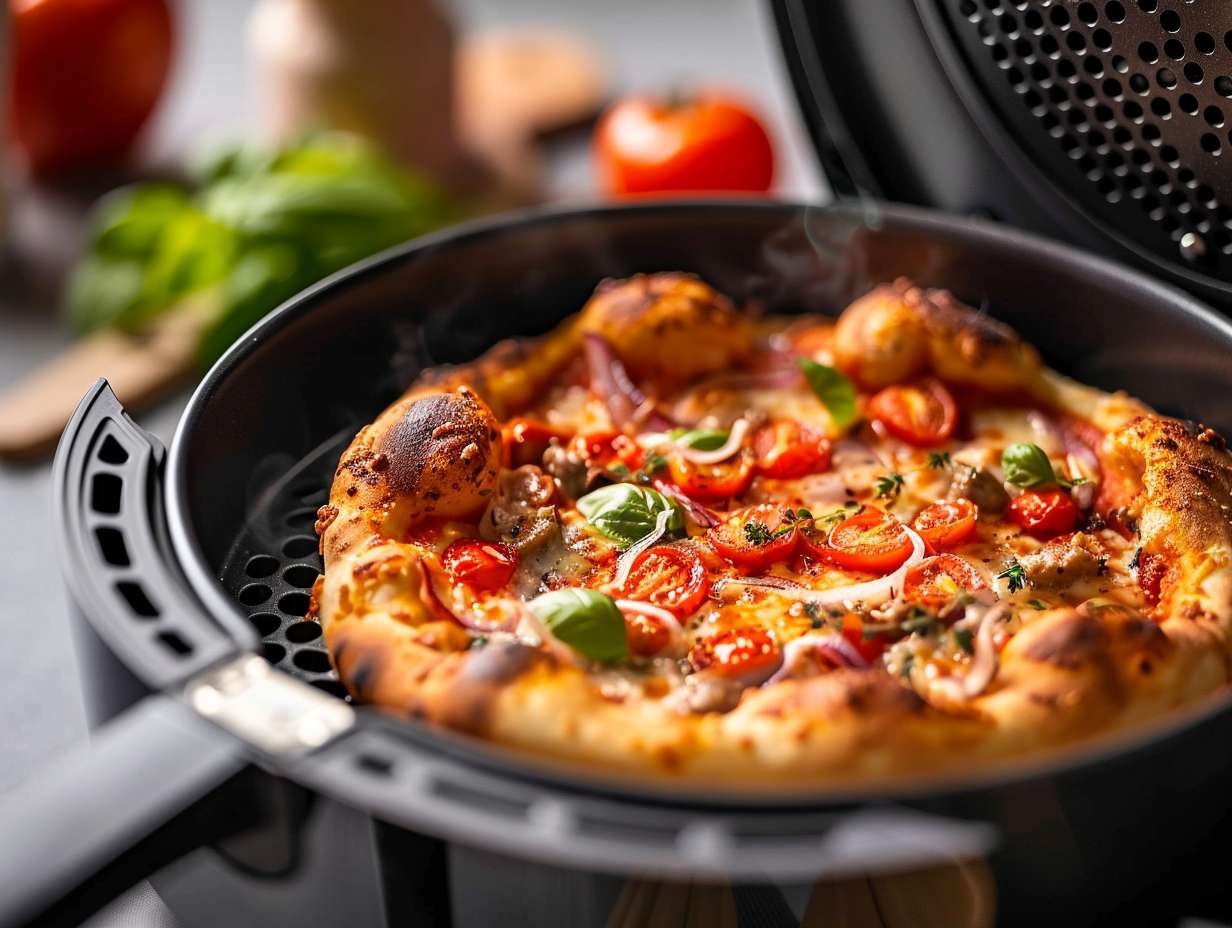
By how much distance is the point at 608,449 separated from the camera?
253cm

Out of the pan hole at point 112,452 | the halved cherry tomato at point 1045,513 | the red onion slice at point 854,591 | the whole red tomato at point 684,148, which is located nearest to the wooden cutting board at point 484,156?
the whole red tomato at point 684,148

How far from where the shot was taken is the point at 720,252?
116 inches

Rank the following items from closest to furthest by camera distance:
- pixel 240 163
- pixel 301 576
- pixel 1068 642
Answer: pixel 1068 642 → pixel 301 576 → pixel 240 163

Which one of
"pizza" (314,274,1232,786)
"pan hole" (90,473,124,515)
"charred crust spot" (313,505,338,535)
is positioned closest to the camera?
"pizza" (314,274,1232,786)

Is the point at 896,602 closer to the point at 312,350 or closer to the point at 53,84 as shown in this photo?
the point at 312,350

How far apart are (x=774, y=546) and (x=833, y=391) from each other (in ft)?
1.53

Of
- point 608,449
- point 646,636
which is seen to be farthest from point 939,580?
point 608,449

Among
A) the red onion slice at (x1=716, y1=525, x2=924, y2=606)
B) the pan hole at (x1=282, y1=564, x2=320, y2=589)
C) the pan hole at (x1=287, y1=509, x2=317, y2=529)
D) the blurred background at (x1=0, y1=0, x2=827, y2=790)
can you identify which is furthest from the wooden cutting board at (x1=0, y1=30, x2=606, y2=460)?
the red onion slice at (x1=716, y1=525, x2=924, y2=606)

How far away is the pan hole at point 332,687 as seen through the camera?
1.99 meters

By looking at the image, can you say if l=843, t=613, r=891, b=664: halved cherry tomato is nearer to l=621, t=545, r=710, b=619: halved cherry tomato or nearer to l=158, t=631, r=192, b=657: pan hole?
l=621, t=545, r=710, b=619: halved cherry tomato

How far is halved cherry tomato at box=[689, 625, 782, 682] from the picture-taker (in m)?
1.95

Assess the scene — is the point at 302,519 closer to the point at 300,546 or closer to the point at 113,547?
the point at 300,546

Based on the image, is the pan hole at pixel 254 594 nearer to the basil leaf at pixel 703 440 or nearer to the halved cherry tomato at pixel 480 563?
the halved cherry tomato at pixel 480 563

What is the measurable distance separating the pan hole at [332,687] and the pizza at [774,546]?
95 millimetres
